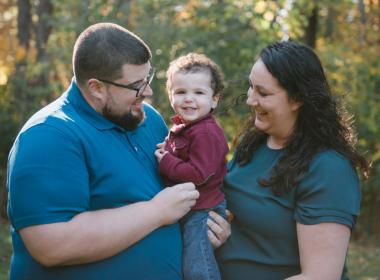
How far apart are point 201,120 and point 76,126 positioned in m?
0.73

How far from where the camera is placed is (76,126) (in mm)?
2951

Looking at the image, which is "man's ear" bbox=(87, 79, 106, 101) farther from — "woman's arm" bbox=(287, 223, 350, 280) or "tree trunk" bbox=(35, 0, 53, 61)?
"tree trunk" bbox=(35, 0, 53, 61)

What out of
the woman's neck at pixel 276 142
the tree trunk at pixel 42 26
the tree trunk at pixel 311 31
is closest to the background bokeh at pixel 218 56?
the tree trunk at pixel 42 26

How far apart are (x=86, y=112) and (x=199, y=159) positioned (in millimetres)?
617

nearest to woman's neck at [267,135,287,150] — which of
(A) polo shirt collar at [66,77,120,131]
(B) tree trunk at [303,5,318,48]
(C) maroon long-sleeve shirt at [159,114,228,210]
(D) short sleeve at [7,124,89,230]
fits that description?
(C) maroon long-sleeve shirt at [159,114,228,210]

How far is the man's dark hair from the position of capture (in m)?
3.07

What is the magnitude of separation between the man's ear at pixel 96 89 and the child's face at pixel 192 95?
1.47 feet

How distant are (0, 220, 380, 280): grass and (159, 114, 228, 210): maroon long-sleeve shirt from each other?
14.1ft

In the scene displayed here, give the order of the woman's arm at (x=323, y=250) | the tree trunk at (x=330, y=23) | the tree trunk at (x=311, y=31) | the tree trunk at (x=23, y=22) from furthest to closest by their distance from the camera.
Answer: the tree trunk at (x=330, y=23), the tree trunk at (x=23, y=22), the tree trunk at (x=311, y=31), the woman's arm at (x=323, y=250)

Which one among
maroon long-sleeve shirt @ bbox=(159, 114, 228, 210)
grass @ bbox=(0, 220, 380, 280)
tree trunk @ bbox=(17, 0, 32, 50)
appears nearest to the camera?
maroon long-sleeve shirt @ bbox=(159, 114, 228, 210)

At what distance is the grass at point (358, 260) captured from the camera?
785 centimetres

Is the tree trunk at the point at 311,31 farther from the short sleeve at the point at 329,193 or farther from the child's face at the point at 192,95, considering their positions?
the short sleeve at the point at 329,193

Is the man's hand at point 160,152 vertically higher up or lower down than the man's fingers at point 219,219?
higher up

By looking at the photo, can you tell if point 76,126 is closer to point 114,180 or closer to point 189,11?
point 114,180
